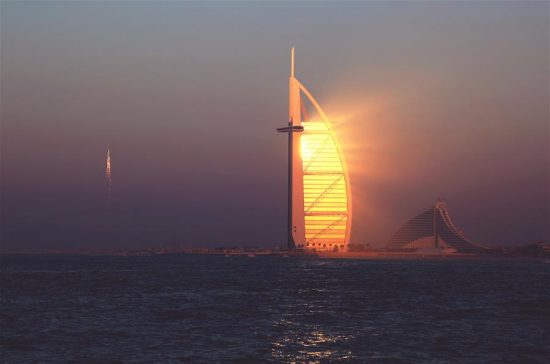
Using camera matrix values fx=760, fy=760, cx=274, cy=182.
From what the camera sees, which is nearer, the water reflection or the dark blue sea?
the water reflection

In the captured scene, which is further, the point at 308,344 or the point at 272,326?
the point at 272,326

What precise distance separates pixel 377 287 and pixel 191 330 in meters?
44.6

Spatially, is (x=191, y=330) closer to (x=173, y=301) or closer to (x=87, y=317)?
(x=87, y=317)

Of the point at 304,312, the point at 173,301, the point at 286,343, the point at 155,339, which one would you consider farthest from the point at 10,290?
the point at 286,343

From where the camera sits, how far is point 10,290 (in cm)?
8350

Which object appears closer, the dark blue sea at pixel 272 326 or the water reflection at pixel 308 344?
the water reflection at pixel 308 344

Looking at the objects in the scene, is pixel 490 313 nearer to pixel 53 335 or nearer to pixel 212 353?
pixel 212 353

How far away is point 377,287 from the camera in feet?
291

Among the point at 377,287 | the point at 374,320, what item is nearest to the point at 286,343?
the point at 374,320

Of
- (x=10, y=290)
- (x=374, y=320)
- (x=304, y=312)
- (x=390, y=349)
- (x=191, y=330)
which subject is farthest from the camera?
(x=10, y=290)

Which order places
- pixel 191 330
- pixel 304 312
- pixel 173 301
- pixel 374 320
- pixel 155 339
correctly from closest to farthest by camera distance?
1. pixel 155 339
2. pixel 191 330
3. pixel 374 320
4. pixel 304 312
5. pixel 173 301

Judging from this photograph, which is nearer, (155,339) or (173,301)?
(155,339)

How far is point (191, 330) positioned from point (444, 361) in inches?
682

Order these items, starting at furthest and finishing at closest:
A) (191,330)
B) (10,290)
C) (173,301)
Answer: (10,290), (173,301), (191,330)
